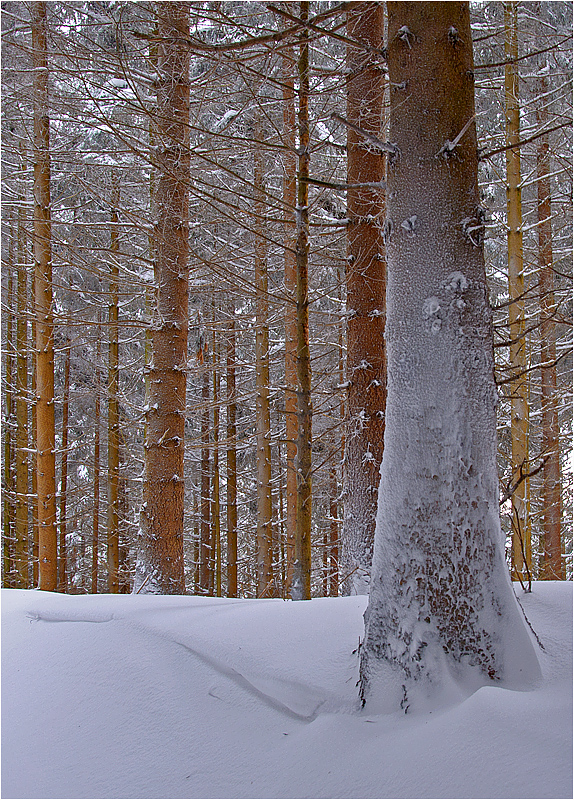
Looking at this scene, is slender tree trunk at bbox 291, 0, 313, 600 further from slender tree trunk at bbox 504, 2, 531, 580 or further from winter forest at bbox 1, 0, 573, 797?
slender tree trunk at bbox 504, 2, 531, 580

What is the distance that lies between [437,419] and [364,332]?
3.18m

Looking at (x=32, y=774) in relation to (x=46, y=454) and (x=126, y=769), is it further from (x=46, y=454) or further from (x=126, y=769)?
(x=46, y=454)

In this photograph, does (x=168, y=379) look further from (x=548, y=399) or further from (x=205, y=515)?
(x=205, y=515)

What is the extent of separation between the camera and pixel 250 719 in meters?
2.27

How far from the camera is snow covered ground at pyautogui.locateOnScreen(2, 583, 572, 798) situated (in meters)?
1.80

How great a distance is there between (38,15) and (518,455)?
9.58 m

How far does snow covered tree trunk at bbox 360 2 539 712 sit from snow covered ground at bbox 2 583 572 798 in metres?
0.22

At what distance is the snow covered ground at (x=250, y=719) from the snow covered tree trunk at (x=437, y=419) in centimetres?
22

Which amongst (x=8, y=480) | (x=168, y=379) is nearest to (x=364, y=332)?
(x=168, y=379)

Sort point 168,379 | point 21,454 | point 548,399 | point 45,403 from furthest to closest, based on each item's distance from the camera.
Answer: point 21,454 → point 548,399 → point 45,403 → point 168,379

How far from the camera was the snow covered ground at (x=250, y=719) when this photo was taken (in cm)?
180

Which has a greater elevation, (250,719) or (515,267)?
(515,267)

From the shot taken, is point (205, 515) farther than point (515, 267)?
Yes

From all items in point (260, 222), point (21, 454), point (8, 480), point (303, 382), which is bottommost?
point (8, 480)
